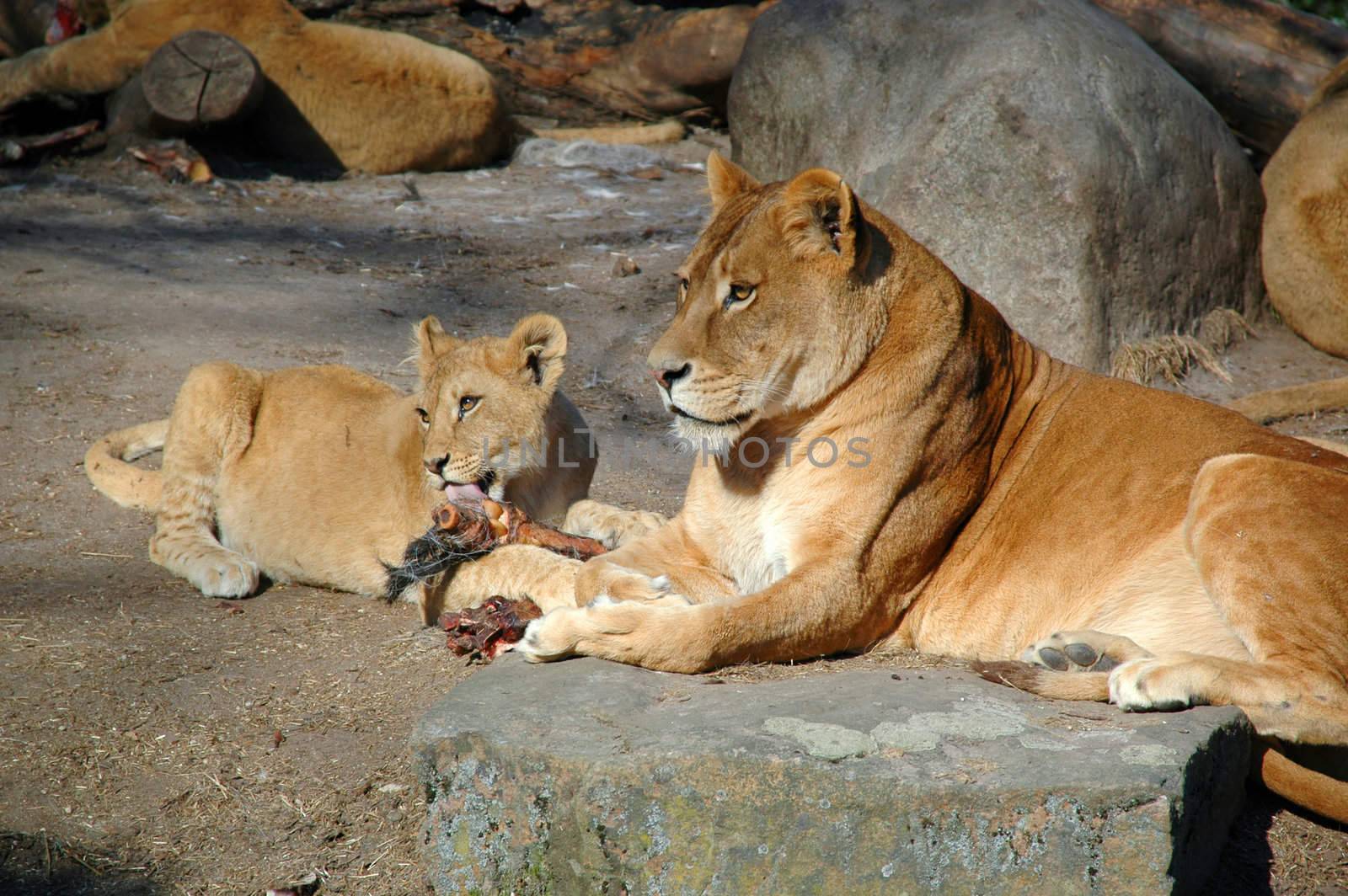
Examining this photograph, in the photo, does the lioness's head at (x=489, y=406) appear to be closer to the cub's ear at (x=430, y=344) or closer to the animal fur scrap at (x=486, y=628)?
the cub's ear at (x=430, y=344)

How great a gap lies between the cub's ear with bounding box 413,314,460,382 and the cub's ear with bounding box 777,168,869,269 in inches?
74.8

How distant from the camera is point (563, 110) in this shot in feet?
38.1

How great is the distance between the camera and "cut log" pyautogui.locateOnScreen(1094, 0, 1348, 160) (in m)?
8.62

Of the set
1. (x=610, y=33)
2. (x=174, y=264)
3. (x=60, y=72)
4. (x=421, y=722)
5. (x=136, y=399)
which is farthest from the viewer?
(x=610, y=33)

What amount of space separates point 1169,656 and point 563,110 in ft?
31.1

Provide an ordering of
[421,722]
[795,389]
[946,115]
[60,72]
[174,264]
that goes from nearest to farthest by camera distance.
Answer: [421,722] → [795,389] → [946,115] → [174,264] → [60,72]

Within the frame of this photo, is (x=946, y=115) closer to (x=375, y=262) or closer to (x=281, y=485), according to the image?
(x=375, y=262)

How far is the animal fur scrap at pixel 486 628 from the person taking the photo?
153 inches

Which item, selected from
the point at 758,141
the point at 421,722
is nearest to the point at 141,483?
the point at 421,722

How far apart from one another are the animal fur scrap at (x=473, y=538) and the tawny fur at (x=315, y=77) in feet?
21.6

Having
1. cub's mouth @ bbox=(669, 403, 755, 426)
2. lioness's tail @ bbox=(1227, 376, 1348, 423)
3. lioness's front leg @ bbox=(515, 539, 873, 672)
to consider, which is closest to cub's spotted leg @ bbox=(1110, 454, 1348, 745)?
lioness's front leg @ bbox=(515, 539, 873, 672)

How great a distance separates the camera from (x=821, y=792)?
2.67m

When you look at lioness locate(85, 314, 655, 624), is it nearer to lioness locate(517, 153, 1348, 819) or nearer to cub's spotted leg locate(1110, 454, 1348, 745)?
lioness locate(517, 153, 1348, 819)

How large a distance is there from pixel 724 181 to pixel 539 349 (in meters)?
1.23
